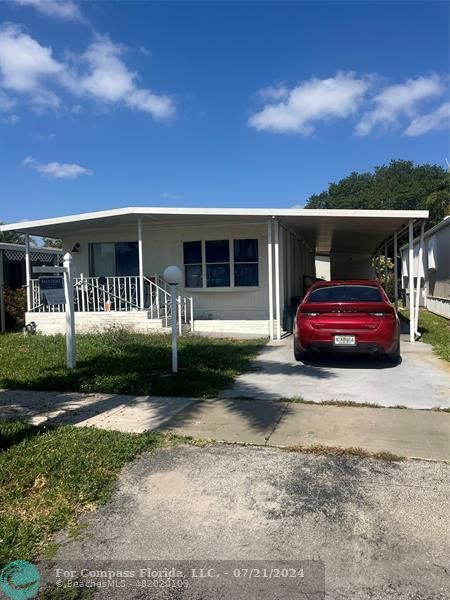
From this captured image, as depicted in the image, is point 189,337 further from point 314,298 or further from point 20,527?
point 20,527

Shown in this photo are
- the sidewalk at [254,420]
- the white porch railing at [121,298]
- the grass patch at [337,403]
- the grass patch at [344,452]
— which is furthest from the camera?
the white porch railing at [121,298]

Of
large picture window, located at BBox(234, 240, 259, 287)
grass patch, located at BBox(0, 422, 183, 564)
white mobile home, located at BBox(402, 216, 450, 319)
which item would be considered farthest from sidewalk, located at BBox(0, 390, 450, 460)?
white mobile home, located at BBox(402, 216, 450, 319)

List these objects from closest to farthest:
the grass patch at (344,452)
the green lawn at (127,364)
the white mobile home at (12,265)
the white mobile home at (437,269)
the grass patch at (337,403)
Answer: the grass patch at (344,452) → the grass patch at (337,403) → the green lawn at (127,364) → the white mobile home at (12,265) → the white mobile home at (437,269)

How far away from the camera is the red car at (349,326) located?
25.4 feet

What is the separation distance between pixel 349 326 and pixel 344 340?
0.76 feet

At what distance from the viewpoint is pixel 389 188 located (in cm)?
6284

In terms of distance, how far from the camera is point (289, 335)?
496 inches

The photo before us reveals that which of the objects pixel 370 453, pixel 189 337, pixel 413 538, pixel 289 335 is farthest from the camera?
pixel 289 335

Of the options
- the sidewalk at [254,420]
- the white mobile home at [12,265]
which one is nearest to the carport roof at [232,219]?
the white mobile home at [12,265]

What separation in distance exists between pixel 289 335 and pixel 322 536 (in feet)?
31.8

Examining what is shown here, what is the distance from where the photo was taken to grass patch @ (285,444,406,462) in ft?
13.4

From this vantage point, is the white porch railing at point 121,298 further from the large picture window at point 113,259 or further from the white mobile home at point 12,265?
the white mobile home at point 12,265

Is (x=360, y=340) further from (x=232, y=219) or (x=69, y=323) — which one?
(x=232, y=219)

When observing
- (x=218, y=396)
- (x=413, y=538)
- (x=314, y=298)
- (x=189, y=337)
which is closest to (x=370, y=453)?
(x=413, y=538)
